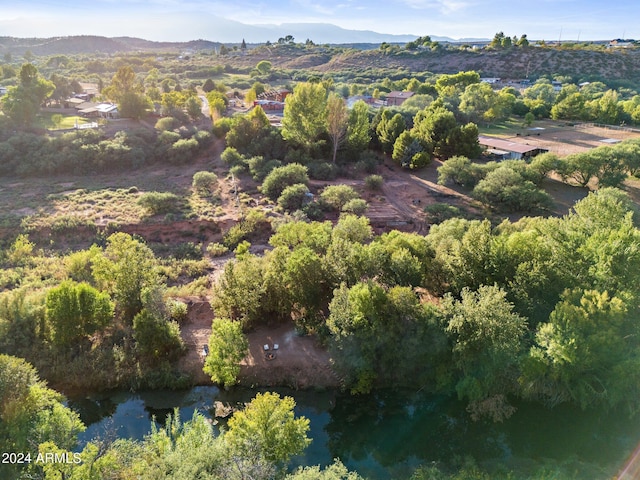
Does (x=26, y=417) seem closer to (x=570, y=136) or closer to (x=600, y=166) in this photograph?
(x=600, y=166)

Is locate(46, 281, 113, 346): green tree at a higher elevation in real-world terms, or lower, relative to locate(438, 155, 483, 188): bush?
lower

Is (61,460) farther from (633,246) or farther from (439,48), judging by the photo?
(439,48)

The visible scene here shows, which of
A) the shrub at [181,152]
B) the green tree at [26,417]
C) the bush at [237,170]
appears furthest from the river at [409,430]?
the shrub at [181,152]

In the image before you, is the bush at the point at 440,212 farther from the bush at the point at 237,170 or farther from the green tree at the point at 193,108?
the green tree at the point at 193,108

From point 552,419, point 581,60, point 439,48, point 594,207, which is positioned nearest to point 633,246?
point 594,207

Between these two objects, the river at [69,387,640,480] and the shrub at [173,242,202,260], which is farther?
the shrub at [173,242,202,260]

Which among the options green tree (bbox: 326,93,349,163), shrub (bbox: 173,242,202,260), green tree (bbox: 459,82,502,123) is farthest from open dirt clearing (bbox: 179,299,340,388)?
green tree (bbox: 459,82,502,123)

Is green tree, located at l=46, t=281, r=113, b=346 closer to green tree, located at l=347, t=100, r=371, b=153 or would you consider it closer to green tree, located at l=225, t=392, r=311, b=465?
green tree, located at l=225, t=392, r=311, b=465
